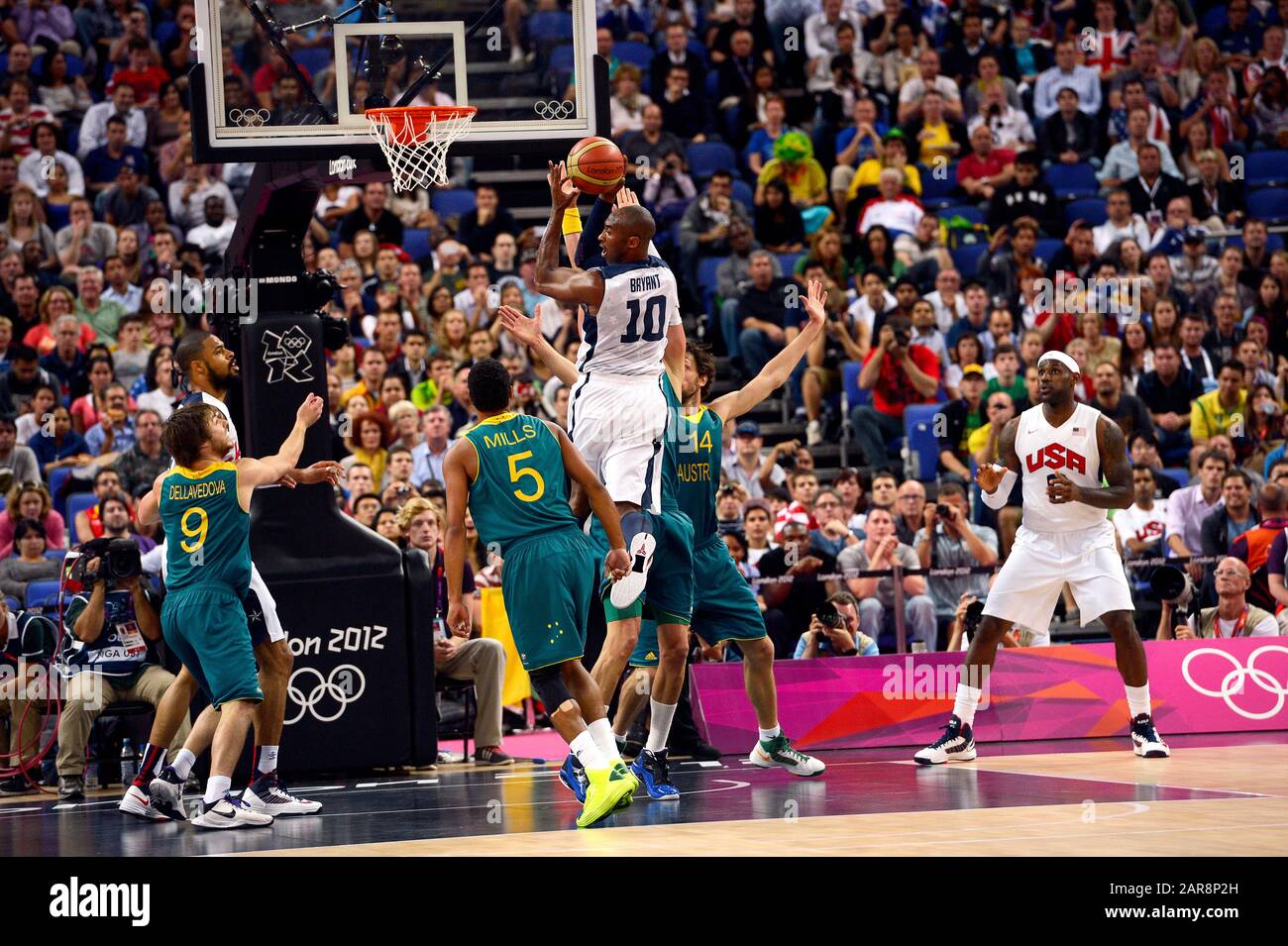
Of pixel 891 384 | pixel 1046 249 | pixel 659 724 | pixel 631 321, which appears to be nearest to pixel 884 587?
pixel 891 384

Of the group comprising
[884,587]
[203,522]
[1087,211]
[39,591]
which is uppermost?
[1087,211]

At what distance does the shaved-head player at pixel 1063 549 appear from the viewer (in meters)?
9.98

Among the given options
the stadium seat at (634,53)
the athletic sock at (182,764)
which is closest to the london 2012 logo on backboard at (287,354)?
the athletic sock at (182,764)

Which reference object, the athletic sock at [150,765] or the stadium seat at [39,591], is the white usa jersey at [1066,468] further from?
the stadium seat at [39,591]

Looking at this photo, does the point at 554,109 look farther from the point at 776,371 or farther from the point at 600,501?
the point at 600,501

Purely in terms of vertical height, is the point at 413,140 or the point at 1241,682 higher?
the point at 413,140

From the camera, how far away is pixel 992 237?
17.8 meters

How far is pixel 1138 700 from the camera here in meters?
10.1

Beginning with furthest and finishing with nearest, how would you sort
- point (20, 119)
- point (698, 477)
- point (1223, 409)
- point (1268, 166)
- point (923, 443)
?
point (1268, 166) → point (20, 119) → point (1223, 409) → point (923, 443) → point (698, 477)

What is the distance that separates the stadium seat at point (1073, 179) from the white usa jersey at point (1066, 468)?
9.49 m

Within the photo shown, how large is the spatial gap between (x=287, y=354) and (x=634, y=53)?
34.2 feet

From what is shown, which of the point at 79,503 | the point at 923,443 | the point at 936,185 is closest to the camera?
the point at 79,503

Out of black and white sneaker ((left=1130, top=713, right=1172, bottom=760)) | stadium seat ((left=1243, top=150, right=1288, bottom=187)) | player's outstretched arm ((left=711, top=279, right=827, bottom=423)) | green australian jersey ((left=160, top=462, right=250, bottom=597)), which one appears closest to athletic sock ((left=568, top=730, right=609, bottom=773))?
green australian jersey ((left=160, top=462, right=250, bottom=597))
